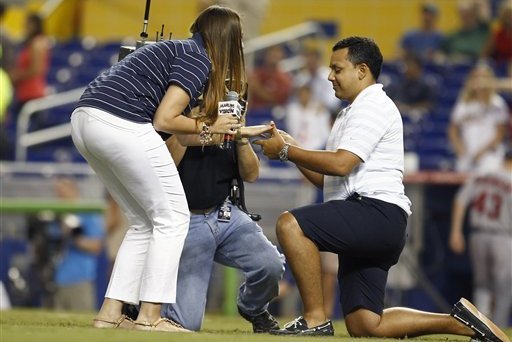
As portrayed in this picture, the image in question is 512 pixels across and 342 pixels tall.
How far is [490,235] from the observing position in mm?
13789

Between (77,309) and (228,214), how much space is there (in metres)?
5.63

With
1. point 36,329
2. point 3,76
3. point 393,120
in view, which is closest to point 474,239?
point 3,76

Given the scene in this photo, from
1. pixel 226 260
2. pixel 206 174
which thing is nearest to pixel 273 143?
pixel 206 174

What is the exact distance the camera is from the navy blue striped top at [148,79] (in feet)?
23.3

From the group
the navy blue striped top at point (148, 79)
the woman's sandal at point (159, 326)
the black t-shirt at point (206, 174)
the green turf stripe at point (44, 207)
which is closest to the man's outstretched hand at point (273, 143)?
the navy blue striped top at point (148, 79)

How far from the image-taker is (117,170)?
7191 mm

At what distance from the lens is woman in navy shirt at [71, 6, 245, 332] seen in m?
7.08

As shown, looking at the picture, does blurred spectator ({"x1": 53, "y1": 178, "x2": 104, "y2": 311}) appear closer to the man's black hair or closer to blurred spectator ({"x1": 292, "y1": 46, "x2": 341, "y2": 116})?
blurred spectator ({"x1": 292, "y1": 46, "x2": 341, "y2": 116})

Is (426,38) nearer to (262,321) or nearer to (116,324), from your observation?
(262,321)

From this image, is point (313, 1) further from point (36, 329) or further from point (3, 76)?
point (36, 329)

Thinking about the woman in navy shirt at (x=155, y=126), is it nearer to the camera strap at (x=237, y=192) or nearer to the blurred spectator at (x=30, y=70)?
the camera strap at (x=237, y=192)

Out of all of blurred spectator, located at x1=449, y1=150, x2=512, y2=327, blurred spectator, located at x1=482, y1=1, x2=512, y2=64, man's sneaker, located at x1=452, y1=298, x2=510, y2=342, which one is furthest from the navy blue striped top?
blurred spectator, located at x1=482, y1=1, x2=512, y2=64

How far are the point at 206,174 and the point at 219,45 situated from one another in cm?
94

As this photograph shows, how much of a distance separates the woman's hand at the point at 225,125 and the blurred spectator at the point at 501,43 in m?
10.2
